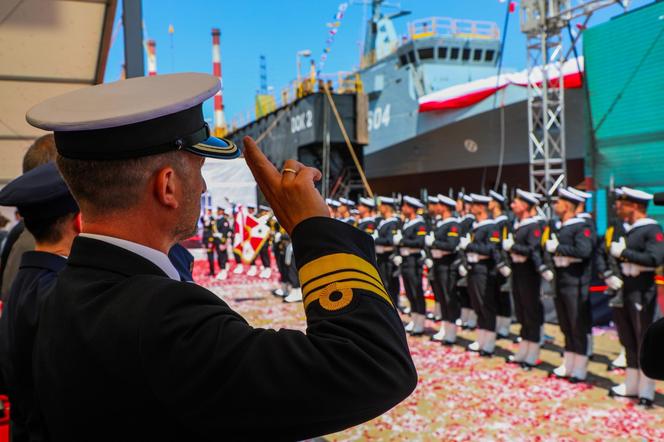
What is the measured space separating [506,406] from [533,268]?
6.26 feet

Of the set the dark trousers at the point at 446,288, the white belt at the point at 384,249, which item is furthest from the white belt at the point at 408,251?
the white belt at the point at 384,249

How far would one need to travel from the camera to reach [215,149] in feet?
3.59

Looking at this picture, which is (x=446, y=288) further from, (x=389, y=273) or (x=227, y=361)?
(x=227, y=361)

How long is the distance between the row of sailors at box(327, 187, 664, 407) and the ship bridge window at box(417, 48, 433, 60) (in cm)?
1296

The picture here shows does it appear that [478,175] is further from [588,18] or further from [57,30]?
[57,30]

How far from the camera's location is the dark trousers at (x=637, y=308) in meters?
5.44

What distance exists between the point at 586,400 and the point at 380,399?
535 cm

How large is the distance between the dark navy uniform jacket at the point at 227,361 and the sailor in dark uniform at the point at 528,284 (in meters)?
5.99

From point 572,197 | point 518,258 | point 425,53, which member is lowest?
point 518,258

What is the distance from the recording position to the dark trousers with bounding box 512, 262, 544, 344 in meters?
6.62

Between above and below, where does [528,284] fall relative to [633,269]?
below

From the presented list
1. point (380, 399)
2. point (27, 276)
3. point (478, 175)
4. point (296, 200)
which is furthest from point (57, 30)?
point (478, 175)

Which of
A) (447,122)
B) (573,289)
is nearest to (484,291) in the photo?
(573,289)

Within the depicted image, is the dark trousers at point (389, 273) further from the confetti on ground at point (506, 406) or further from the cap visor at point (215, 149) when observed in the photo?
the cap visor at point (215, 149)
